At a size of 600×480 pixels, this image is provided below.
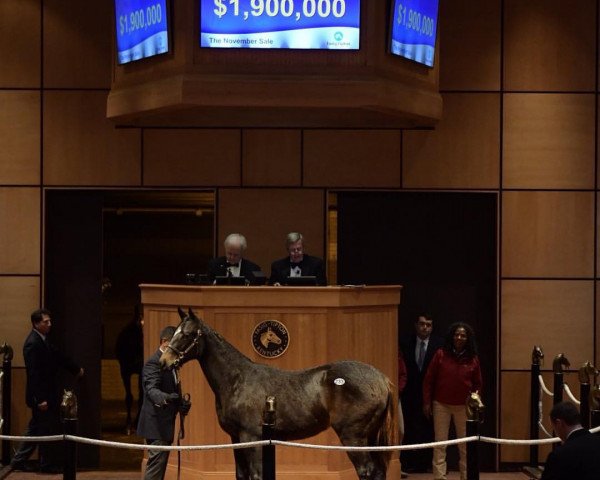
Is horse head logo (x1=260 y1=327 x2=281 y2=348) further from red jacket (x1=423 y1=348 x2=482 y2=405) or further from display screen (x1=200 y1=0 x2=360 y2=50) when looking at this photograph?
display screen (x1=200 y1=0 x2=360 y2=50)

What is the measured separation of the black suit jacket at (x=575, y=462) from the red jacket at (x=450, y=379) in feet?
17.9

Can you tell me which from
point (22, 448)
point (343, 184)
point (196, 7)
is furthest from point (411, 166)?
point (22, 448)

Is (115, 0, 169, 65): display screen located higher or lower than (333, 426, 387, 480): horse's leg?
higher

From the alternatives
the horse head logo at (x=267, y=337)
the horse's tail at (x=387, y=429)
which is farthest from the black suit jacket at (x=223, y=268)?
the horse's tail at (x=387, y=429)

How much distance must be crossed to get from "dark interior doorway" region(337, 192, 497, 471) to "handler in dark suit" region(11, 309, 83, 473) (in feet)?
10.2

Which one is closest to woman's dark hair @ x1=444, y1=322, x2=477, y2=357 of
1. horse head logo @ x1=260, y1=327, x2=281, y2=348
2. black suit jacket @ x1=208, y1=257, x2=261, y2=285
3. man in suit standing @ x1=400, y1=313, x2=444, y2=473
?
man in suit standing @ x1=400, y1=313, x2=444, y2=473

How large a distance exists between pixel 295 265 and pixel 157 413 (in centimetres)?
221

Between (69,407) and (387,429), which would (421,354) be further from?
(69,407)

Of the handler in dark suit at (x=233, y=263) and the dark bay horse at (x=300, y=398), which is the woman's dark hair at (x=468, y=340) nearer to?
the handler in dark suit at (x=233, y=263)

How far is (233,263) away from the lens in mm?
12211

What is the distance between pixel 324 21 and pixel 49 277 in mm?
4197

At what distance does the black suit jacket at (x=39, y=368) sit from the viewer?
12906 mm

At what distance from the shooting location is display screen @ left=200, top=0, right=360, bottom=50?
11938mm

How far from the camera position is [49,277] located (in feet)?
45.5
